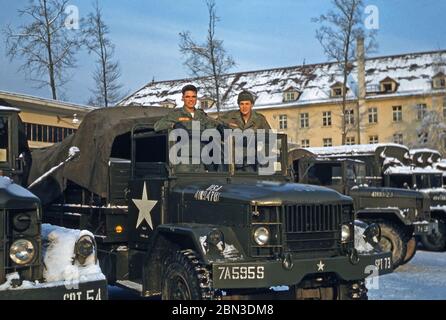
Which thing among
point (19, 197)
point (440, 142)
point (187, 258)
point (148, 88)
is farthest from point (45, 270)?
point (148, 88)

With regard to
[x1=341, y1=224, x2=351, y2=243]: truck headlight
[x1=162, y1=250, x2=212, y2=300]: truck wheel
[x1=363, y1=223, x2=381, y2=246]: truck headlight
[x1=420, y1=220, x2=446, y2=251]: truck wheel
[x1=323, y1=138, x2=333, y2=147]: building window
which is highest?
[x1=323, y1=138, x2=333, y2=147]: building window

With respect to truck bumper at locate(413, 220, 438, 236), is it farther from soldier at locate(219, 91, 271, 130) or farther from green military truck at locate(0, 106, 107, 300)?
green military truck at locate(0, 106, 107, 300)

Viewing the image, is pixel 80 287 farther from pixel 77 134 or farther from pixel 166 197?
pixel 77 134

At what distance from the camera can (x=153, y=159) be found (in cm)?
704

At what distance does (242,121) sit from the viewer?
7.22 m

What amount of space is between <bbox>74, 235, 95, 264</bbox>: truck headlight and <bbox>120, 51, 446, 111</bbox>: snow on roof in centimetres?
3680

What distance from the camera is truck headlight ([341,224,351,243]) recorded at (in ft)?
21.0

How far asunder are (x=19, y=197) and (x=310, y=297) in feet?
10.8

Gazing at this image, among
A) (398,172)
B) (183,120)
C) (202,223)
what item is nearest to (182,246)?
(202,223)

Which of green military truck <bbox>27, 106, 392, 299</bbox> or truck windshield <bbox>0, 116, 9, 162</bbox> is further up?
truck windshield <bbox>0, 116, 9, 162</bbox>

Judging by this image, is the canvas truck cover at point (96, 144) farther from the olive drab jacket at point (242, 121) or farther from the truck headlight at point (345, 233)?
Result: the truck headlight at point (345, 233)

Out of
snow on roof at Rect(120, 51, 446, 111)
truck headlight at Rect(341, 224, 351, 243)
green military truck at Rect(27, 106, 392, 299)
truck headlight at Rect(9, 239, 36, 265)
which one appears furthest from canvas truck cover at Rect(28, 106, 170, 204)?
snow on roof at Rect(120, 51, 446, 111)

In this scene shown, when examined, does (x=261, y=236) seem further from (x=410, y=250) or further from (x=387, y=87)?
(x=387, y=87)
